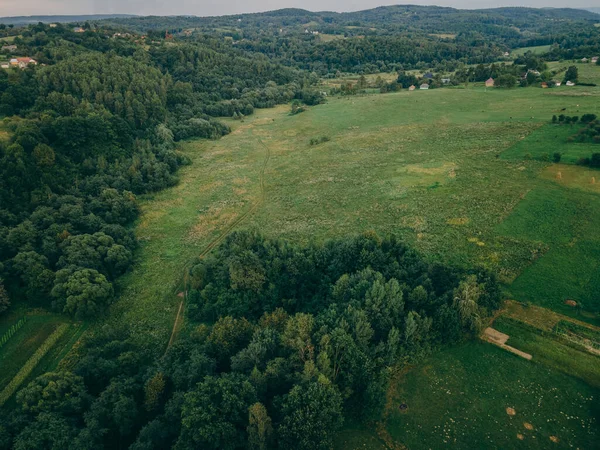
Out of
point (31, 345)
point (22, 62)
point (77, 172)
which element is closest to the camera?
point (31, 345)

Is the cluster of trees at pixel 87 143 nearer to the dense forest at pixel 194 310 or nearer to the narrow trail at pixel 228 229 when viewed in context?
the dense forest at pixel 194 310

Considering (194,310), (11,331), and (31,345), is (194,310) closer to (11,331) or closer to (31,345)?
(31,345)

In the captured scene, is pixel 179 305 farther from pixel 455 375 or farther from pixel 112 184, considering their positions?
pixel 112 184

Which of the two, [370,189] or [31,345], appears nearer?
[31,345]

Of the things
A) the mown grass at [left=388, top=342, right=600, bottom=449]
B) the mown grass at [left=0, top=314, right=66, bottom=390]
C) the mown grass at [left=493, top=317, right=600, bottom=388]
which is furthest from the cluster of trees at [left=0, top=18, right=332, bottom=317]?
the mown grass at [left=493, top=317, right=600, bottom=388]

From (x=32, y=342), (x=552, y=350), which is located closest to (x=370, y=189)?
(x=552, y=350)

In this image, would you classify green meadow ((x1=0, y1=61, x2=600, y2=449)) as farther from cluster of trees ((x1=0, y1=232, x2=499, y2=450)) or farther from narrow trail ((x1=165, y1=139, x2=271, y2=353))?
cluster of trees ((x1=0, y1=232, x2=499, y2=450))

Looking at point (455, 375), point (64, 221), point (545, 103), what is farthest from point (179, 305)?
point (545, 103)
